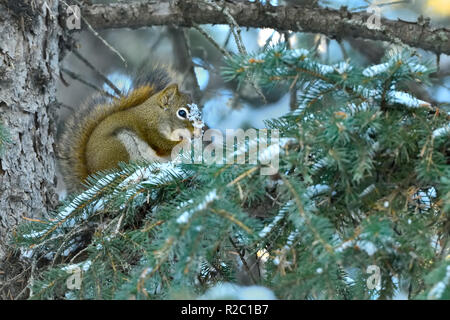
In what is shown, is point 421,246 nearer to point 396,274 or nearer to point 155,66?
point 396,274

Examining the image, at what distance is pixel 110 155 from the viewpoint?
6.10 ft

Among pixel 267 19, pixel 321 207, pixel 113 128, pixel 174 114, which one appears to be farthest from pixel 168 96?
pixel 321 207

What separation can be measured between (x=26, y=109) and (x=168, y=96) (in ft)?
1.65

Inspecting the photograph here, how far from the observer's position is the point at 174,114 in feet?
6.63

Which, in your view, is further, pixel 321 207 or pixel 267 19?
pixel 267 19

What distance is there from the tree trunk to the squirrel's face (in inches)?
15.1

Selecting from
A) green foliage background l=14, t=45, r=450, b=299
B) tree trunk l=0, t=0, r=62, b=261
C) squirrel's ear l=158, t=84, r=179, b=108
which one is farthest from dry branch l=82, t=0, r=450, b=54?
green foliage background l=14, t=45, r=450, b=299

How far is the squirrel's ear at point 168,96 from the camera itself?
1996 mm

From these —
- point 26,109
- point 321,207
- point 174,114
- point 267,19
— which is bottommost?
point 321,207

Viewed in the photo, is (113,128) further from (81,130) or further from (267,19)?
(267,19)

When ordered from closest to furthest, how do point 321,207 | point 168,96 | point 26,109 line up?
1. point 321,207
2. point 26,109
3. point 168,96

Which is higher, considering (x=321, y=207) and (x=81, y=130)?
(x=81, y=130)

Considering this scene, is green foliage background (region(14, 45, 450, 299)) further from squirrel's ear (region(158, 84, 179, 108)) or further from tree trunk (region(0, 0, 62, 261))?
squirrel's ear (region(158, 84, 179, 108))

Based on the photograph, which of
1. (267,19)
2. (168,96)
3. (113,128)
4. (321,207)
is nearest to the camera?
(321,207)
